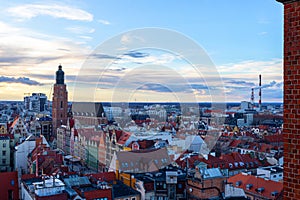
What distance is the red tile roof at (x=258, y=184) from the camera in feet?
69.6

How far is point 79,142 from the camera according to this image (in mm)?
42094

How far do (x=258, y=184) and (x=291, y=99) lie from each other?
67.5 feet

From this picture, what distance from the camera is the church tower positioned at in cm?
5606

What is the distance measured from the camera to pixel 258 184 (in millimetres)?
22516

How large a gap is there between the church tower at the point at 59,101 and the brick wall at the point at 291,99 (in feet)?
180

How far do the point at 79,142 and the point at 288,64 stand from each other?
40.2 metres

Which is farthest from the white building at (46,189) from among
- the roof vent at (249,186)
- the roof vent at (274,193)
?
the roof vent at (274,193)

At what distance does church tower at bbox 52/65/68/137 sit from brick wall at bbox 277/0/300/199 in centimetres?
5485

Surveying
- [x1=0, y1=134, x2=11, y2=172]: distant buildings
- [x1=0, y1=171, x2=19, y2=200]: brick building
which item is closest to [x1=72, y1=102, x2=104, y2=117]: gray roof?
[x1=0, y1=134, x2=11, y2=172]: distant buildings

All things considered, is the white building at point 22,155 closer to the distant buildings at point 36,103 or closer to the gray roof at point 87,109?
the gray roof at point 87,109

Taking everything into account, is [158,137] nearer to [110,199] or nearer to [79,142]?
[79,142]

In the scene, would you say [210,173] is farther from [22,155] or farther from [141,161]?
[22,155]

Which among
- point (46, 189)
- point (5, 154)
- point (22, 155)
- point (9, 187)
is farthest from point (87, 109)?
point (46, 189)

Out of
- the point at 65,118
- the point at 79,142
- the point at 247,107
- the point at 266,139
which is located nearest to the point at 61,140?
the point at 65,118
